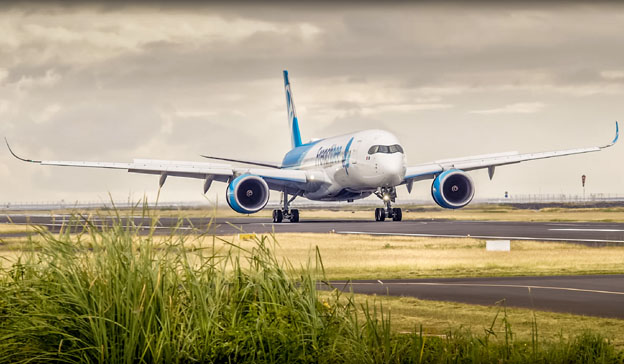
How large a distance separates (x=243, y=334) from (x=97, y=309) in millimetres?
1563

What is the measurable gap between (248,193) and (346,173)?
19.2 feet

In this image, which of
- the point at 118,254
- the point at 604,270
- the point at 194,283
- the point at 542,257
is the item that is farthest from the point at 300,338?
the point at 542,257

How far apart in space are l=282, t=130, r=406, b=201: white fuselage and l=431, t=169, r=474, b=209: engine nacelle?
261cm

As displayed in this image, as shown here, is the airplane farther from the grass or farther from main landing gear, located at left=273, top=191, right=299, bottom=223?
the grass

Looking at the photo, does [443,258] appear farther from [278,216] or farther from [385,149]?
[278,216]

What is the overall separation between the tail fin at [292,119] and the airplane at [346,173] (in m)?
13.3

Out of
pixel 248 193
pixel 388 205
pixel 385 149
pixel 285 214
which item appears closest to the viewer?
pixel 385 149

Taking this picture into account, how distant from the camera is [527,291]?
62.6 feet

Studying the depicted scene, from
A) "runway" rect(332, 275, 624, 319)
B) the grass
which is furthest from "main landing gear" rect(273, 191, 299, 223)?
the grass

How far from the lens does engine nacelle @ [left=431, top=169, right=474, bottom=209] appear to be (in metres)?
51.9

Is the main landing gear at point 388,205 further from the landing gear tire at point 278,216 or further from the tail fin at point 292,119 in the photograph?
the tail fin at point 292,119

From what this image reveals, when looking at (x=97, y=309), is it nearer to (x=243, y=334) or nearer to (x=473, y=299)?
(x=243, y=334)

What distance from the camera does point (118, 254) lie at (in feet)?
31.4

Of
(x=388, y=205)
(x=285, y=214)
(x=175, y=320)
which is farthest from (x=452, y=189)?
→ (x=175, y=320)
